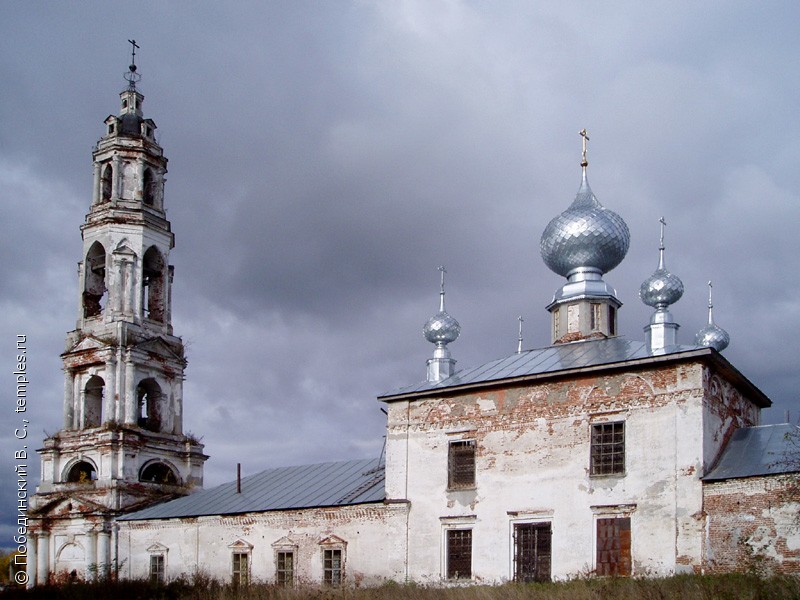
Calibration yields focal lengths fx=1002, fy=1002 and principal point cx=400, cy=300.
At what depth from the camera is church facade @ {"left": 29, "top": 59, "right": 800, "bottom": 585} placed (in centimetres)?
1666

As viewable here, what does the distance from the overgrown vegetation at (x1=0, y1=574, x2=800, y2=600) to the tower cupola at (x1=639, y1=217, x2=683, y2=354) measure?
15.9ft

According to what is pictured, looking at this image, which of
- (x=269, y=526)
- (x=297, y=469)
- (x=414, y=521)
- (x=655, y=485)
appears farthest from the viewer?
(x=297, y=469)

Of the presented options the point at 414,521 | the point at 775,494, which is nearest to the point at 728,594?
the point at 775,494

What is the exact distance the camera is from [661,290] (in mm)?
18844

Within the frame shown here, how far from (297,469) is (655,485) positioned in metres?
11.4

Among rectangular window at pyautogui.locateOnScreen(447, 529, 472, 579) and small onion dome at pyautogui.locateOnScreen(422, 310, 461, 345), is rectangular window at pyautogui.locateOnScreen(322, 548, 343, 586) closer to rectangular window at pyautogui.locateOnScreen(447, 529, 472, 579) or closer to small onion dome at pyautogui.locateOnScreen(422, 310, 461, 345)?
rectangular window at pyautogui.locateOnScreen(447, 529, 472, 579)

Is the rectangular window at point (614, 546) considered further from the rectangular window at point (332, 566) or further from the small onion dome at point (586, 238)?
the small onion dome at point (586, 238)

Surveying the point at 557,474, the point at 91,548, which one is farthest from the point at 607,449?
the point at 91,548

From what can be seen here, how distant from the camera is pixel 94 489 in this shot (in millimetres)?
26625

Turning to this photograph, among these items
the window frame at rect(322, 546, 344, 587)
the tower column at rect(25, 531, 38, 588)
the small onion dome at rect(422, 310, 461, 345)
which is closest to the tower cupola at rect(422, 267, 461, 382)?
the small onion dome at rect(422, 310, 461, 345)

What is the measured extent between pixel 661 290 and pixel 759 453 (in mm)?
3627

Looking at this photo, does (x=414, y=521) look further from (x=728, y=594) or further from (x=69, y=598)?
(x=728, y=594)

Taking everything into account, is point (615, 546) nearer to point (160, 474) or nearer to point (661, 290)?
point (661, 290)

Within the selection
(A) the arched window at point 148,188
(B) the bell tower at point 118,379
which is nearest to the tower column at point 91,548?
(B) the bell tower at point 118,379
